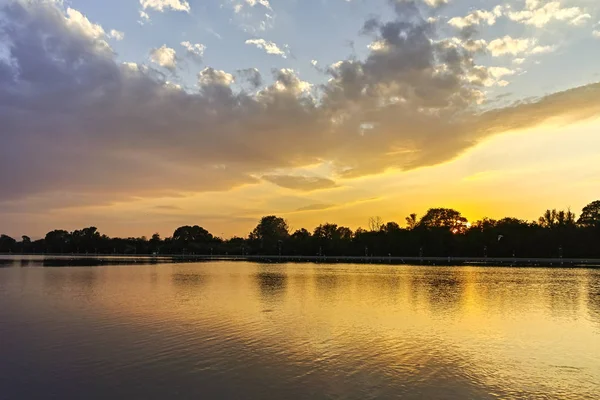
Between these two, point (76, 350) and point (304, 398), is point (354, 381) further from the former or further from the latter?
point (76, 350)

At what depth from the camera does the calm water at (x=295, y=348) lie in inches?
467

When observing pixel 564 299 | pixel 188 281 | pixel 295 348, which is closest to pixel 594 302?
pixel 564 299

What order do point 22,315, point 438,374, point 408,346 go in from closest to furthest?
1. point 438,374
2. point 408,346
3. point 22,315

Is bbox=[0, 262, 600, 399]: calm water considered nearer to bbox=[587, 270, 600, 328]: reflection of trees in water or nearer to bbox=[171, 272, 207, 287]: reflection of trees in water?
bbox=[587, 270, 600, 328]: reflection of trees in water

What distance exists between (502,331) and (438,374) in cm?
794

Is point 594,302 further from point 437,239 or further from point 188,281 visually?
point 437,239

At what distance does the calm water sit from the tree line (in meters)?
92.7

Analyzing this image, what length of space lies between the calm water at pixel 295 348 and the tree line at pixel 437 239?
92732 millimetres

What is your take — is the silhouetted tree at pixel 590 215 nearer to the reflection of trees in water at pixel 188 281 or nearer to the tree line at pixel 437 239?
the tree line at pixel 437 239

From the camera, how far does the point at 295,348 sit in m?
15.9

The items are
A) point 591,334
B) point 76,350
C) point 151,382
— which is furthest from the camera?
point 591,334

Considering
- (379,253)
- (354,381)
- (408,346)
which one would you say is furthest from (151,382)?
(379,253)

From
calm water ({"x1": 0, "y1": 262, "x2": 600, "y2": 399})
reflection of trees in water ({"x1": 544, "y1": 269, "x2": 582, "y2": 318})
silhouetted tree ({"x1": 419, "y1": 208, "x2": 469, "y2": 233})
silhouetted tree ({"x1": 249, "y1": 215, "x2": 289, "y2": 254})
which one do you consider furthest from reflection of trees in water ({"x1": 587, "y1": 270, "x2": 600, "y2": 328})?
silhouetted tree ({"x1": 249, "y1": 215, "x2": 289, "y2": 254})

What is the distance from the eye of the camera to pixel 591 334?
1912cm
